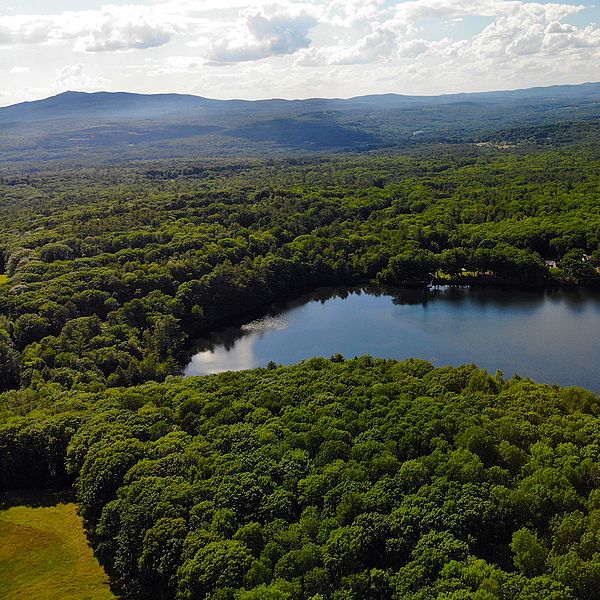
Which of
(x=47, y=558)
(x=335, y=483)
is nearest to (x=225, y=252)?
(x=47, y=558)

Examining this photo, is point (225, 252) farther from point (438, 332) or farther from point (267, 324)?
point (438, 332)

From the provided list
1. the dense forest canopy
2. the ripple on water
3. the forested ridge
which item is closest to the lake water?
the ripple on water

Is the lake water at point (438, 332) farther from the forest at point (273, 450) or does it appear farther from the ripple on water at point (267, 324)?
the forest at point (273, 450)

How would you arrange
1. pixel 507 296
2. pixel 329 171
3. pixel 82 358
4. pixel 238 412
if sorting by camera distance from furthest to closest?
pixel 329 171 → pixel 507 296 → pixel 82 358 → pixel 238 412

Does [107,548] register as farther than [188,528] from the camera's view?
Yes

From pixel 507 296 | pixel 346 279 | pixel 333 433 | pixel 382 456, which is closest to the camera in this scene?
pixel 382 456

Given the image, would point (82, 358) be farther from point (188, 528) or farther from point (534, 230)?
point (534, 230)

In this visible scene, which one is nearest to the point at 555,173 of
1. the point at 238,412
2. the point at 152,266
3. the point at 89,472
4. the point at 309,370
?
the point at 152,266
